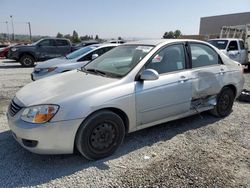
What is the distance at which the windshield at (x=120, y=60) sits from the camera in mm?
3775

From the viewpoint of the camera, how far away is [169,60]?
13.4 ft

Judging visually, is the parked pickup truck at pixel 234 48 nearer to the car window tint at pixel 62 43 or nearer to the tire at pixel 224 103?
the tire at pixel 224 103

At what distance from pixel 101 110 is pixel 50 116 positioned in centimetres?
65

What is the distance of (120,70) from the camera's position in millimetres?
3787

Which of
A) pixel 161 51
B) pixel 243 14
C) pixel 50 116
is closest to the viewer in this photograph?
pixel 50 116

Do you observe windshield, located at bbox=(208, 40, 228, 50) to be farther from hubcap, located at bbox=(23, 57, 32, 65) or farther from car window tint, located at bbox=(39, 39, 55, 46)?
hubcap, located at bbox=(23, 57, 32, 65)

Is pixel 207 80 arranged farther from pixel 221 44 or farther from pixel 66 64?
pixel 221 44

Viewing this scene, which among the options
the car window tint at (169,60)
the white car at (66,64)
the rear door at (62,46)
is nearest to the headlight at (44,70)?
the white car at (66,64)

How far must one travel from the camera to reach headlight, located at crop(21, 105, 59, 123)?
2959mm

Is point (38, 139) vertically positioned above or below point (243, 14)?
below

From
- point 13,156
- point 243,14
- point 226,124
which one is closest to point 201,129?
point 226,124

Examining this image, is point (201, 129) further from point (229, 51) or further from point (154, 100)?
point (229, 51)

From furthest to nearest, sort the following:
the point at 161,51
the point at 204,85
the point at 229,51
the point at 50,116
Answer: the point at 229,51
the point at 204,85
the point at 161,51
the point at 50,116

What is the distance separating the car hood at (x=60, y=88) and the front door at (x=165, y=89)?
524 millimetres
